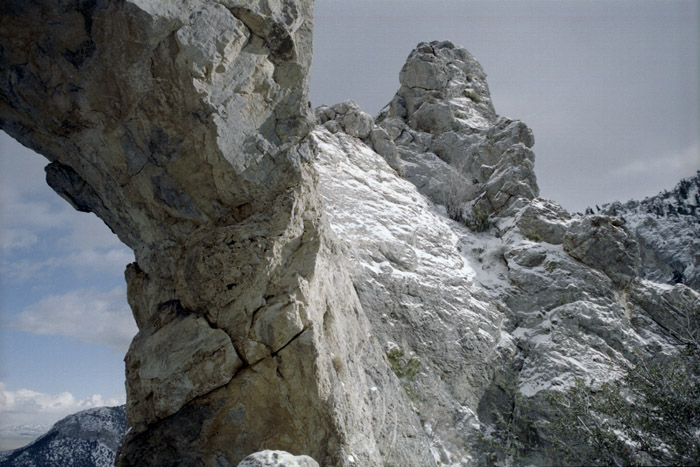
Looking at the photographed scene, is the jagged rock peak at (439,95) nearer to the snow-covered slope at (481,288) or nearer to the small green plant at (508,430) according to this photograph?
the snow-covered slope at (481,288)

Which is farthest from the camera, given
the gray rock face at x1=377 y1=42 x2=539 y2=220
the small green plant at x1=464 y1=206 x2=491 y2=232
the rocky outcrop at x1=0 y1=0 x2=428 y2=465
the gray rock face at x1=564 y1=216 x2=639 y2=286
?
the gray rock face at x1=377 y1=42 x2=539 y2=220

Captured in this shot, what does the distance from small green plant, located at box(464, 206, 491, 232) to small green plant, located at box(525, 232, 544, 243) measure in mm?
2952

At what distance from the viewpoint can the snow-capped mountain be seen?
1741 centimetres

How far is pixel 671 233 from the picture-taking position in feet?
105

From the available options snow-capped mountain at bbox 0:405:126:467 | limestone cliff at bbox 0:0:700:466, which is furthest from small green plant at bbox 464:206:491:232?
snow-capped mountain at bbox 0:405:126:467

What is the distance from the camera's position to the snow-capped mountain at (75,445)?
17.4 meters

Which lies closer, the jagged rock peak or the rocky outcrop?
the rocky outcrop

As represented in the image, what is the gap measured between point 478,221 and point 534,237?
3785mm

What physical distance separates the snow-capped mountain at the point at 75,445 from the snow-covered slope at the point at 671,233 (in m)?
26.7


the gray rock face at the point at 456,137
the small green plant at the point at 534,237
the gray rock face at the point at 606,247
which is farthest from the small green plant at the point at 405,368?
the gray rock face at the point at 456,137

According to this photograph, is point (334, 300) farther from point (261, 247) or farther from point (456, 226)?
point (456, 226)

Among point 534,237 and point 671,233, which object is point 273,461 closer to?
point 534,237

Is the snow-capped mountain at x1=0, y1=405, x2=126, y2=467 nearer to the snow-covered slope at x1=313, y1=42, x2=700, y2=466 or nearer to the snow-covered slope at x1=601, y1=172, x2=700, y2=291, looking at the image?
the snow-covered slope at x1=313, y1=42, x2=700, y2=466

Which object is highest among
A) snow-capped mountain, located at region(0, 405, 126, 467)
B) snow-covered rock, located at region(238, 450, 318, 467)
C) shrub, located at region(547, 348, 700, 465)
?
snow-capped mountain, located at region(0, 405, 126, 467)
